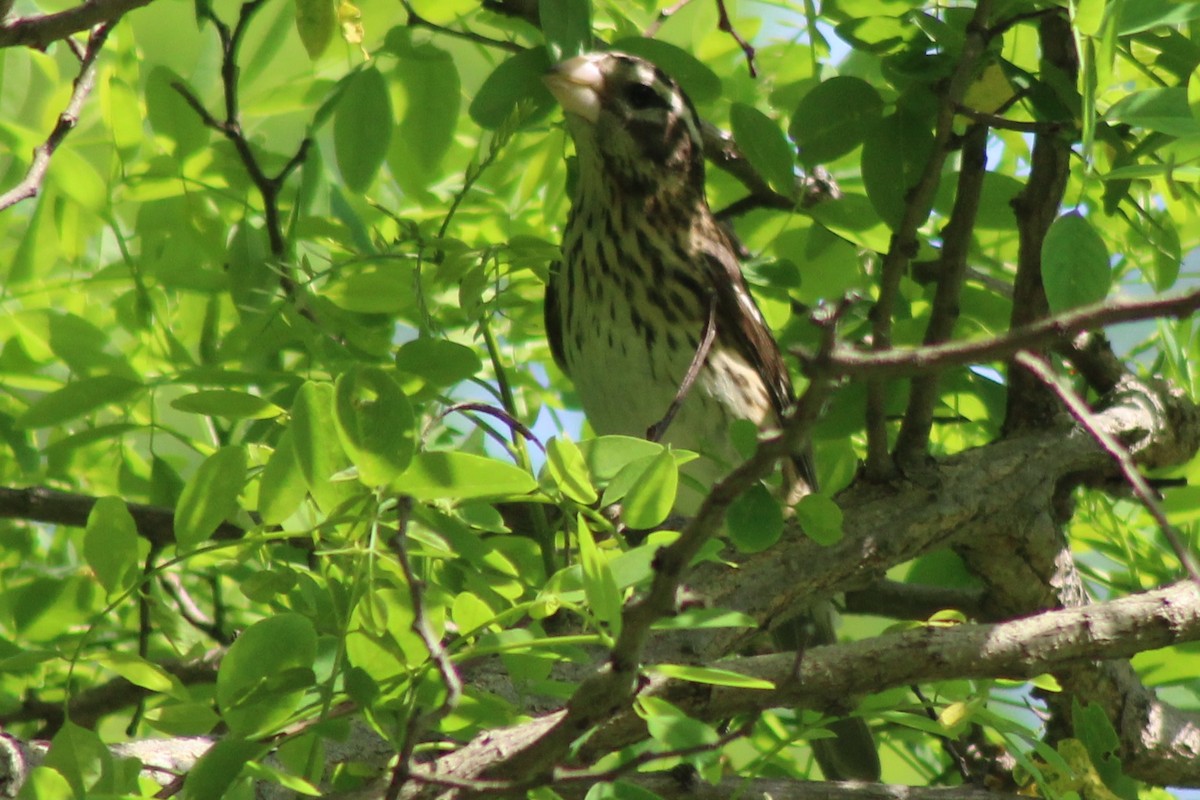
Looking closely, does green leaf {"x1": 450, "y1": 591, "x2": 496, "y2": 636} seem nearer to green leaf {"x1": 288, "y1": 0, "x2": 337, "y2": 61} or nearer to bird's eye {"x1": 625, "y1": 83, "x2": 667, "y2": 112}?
green leaf {"x1": 288, "y1": 0, "x2": 337, "y2": 61}

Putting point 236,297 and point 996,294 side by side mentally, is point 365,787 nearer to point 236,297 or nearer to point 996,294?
point 236,297

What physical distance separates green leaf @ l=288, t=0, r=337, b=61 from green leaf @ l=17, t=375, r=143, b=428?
564mm

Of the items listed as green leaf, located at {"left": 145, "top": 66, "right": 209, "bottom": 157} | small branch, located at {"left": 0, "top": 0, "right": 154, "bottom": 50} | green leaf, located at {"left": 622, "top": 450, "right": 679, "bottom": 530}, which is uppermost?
small branch, located at {"left": 0, "top": 0, "right": 154, "bottom": 50}

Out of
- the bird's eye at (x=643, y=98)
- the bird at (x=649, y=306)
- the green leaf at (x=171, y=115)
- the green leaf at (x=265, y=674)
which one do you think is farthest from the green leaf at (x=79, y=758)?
the bird's eye at (x=643, y=98)

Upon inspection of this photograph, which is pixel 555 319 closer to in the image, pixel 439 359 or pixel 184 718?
pixel 439 359

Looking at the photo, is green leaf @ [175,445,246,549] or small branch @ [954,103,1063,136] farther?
small branch @ [954,103,1063,136]

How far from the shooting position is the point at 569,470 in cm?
148

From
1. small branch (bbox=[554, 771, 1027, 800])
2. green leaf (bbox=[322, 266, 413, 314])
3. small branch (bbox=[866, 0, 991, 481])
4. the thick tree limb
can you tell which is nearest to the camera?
the thick tree limb

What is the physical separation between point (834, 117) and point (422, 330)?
29.2 inches

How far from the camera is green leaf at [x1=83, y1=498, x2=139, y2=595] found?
1.55 meters

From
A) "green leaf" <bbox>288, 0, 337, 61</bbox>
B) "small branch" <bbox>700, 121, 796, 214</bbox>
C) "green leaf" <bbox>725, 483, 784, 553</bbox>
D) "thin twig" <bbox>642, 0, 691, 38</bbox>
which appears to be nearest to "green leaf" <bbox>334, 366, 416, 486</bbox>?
"green leaf" <bbox>725, 483, 784, 553</bbox>

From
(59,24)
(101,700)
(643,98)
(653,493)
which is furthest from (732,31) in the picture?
(101,700)

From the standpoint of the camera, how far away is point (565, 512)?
159 cm

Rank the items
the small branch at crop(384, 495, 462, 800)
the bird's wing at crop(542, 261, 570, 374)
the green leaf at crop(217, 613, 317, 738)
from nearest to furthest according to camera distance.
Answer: the small branch at crop(384, 495, 462, 800), the green leaf at crop(217, 613, 317, 738), the bird's wing at crop(542, 261, 570, 374)
